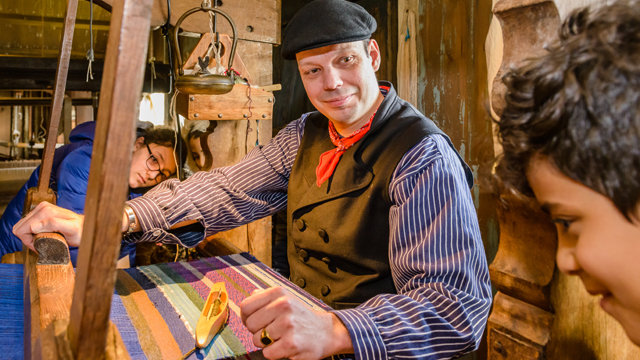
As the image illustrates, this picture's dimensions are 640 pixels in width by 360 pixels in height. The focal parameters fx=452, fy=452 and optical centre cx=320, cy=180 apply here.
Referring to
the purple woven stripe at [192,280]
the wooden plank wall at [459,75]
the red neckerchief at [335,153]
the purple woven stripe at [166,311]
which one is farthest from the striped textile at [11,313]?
the wooden plank wall at [459,75]

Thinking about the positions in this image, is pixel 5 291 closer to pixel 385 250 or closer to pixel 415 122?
pixel 385 250

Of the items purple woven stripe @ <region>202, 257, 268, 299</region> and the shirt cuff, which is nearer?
the shirt cuff

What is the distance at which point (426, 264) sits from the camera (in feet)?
4.44

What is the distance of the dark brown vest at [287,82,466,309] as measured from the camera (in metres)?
1.65

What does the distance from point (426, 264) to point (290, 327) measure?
0.48m

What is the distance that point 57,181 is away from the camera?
295 cm

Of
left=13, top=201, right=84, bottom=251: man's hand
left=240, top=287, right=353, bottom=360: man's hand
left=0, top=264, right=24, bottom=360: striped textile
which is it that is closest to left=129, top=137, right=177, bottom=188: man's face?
left=0, top=264, right=24, bottom=360: striped textile

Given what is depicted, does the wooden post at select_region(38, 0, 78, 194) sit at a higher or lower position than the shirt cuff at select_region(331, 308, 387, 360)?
higher

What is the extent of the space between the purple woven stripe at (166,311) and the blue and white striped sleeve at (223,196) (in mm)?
181

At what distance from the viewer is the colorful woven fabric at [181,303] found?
1279 mm

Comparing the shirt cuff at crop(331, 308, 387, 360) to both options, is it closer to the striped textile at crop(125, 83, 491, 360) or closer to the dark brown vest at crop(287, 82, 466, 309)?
the striped textile at crop(125, 83, 491, 360)

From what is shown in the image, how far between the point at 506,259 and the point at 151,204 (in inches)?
58.0

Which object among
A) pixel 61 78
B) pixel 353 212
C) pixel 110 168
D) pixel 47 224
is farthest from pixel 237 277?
pixel 110 168

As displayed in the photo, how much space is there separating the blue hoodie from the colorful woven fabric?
1051 mm
